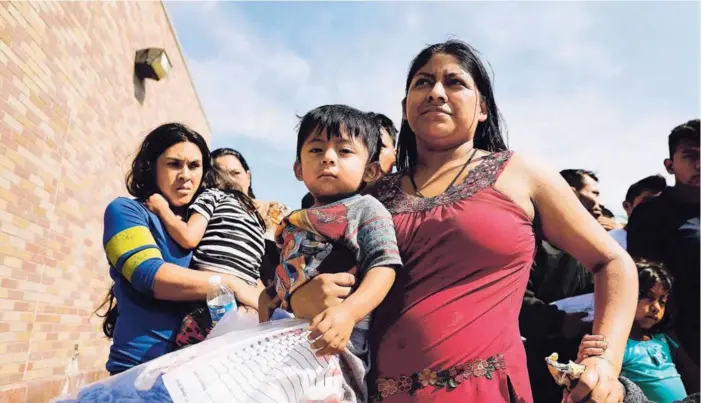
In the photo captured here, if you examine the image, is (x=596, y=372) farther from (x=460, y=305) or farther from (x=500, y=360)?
(x=460, y=305)

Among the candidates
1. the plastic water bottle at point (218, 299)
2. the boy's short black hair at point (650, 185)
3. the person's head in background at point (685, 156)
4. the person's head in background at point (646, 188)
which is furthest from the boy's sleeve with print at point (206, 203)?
the boy's short black hair at point (650, 185)

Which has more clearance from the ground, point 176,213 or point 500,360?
point 176,213

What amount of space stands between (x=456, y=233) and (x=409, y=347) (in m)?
0.30

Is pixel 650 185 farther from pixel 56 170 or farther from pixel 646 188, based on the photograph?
pixel 56 170

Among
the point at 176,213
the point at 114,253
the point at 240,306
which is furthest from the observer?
the point at 176,213

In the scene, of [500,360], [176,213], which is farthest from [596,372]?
[176,213]

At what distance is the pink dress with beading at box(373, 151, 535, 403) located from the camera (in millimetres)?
1207

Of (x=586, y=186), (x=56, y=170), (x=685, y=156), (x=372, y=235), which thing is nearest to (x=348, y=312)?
(x=372, y=235)

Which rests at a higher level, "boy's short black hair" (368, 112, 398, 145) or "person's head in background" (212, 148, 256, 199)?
"boy's short black hair" (368, 112, 398, 145)

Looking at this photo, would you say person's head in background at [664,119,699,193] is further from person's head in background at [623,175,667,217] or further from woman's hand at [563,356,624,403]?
woman's hand at [563,356,624,403]

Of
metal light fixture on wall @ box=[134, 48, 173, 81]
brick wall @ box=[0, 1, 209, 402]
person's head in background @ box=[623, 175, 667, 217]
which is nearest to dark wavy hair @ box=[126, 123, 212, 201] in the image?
brick wall @ box=[0, 1, 209, 402]

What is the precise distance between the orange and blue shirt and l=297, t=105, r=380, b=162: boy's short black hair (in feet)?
2.41

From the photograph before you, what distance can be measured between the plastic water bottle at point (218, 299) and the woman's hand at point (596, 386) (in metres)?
1.11

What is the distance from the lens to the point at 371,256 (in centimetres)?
127
